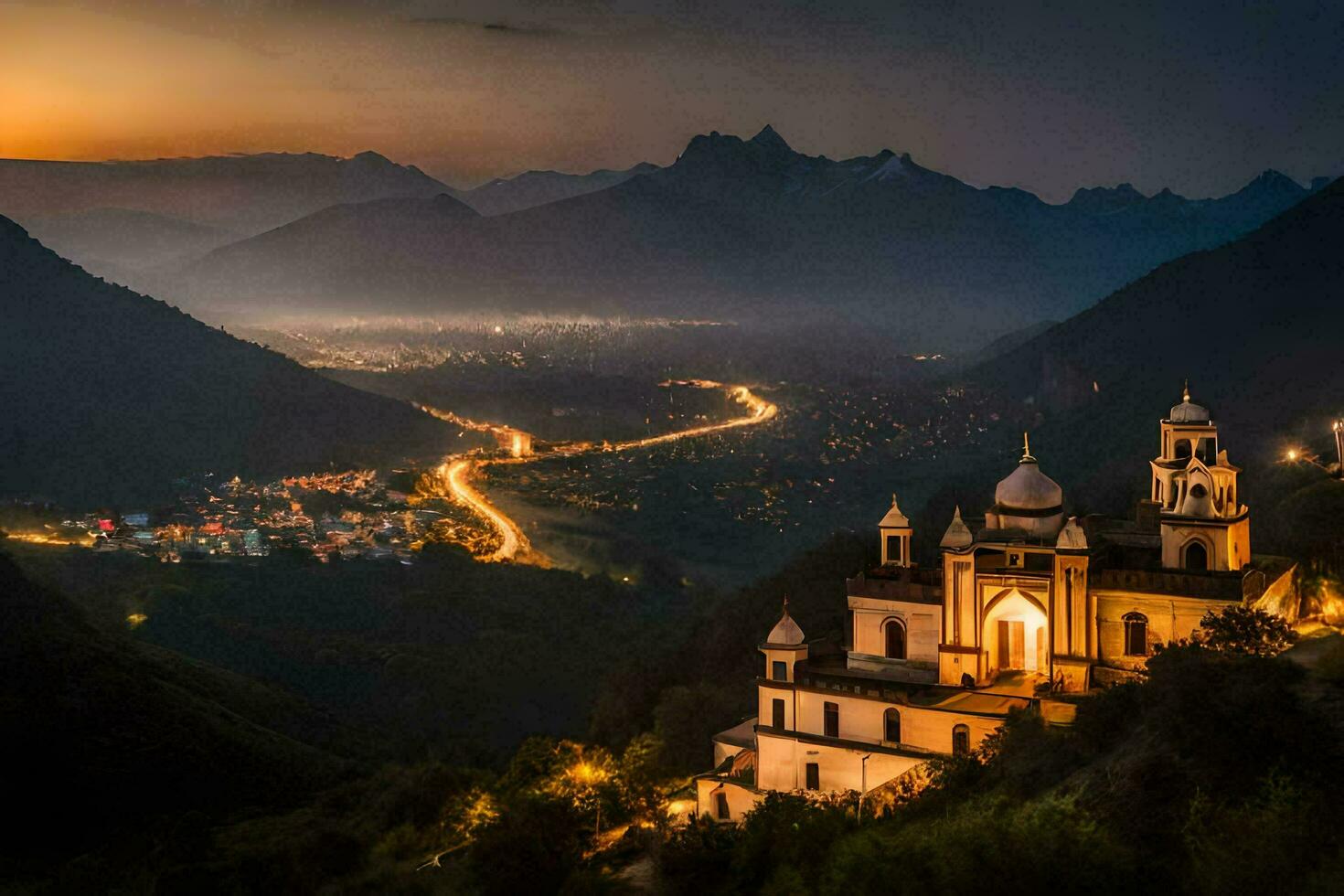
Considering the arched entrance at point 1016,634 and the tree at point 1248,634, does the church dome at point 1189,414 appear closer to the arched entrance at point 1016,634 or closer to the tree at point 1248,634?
the tree at point 1248,634

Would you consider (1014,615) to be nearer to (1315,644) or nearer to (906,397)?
(1315,644)

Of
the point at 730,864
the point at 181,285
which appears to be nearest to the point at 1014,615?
the point at 730,864

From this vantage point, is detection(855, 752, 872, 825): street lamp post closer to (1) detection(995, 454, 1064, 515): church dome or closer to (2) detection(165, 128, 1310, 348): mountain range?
(1) detection(995, 454, 1064, 515): church dome

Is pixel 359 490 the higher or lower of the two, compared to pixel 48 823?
higher

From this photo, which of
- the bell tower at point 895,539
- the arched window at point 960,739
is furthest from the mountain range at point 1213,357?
the arched window at point 960,739

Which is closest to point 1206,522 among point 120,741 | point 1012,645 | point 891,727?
point 1012,645
